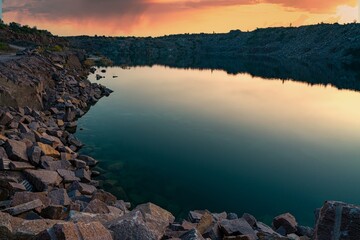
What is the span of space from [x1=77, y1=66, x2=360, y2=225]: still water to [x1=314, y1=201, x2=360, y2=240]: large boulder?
288 inches

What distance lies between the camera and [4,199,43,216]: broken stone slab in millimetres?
8141

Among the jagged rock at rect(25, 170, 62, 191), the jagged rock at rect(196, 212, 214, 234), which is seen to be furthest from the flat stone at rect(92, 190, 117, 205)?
the jagged rock at rect(196, 212, 214, 234)

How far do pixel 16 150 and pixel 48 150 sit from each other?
→ 7.40 feet

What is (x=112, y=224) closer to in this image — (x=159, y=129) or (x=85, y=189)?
(x=85, y=189)

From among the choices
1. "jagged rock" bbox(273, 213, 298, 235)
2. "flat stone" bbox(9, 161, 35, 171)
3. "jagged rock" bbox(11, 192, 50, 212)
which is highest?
"jagged rock" bbox(11, 192, 50, 212)

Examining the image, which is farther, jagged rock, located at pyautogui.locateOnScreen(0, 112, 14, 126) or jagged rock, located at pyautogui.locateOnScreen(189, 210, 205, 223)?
jagged rock, located at pyautogui.locateOnScreen(0, 112, 14, 126)

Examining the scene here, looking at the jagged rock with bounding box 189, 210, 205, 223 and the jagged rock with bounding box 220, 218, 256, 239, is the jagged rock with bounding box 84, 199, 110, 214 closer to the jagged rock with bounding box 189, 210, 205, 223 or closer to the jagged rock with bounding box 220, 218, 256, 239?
the jagged rock with bounding box 189, 210, 205, 223

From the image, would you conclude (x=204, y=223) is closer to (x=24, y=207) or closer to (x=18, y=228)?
(x=24, y=207)

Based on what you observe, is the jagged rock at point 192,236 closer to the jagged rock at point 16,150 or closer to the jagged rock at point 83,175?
the jagged rock at point 83,175

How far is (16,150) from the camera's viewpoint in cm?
1338

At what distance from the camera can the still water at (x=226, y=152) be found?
15.4 meters

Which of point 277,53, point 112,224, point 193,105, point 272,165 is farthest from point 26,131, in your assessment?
point 277,53

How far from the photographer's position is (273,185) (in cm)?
1678

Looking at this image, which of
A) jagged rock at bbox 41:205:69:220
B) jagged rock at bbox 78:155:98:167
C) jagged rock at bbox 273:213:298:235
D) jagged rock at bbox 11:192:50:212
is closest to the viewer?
jagged rock at bbox 41:205:69:220
